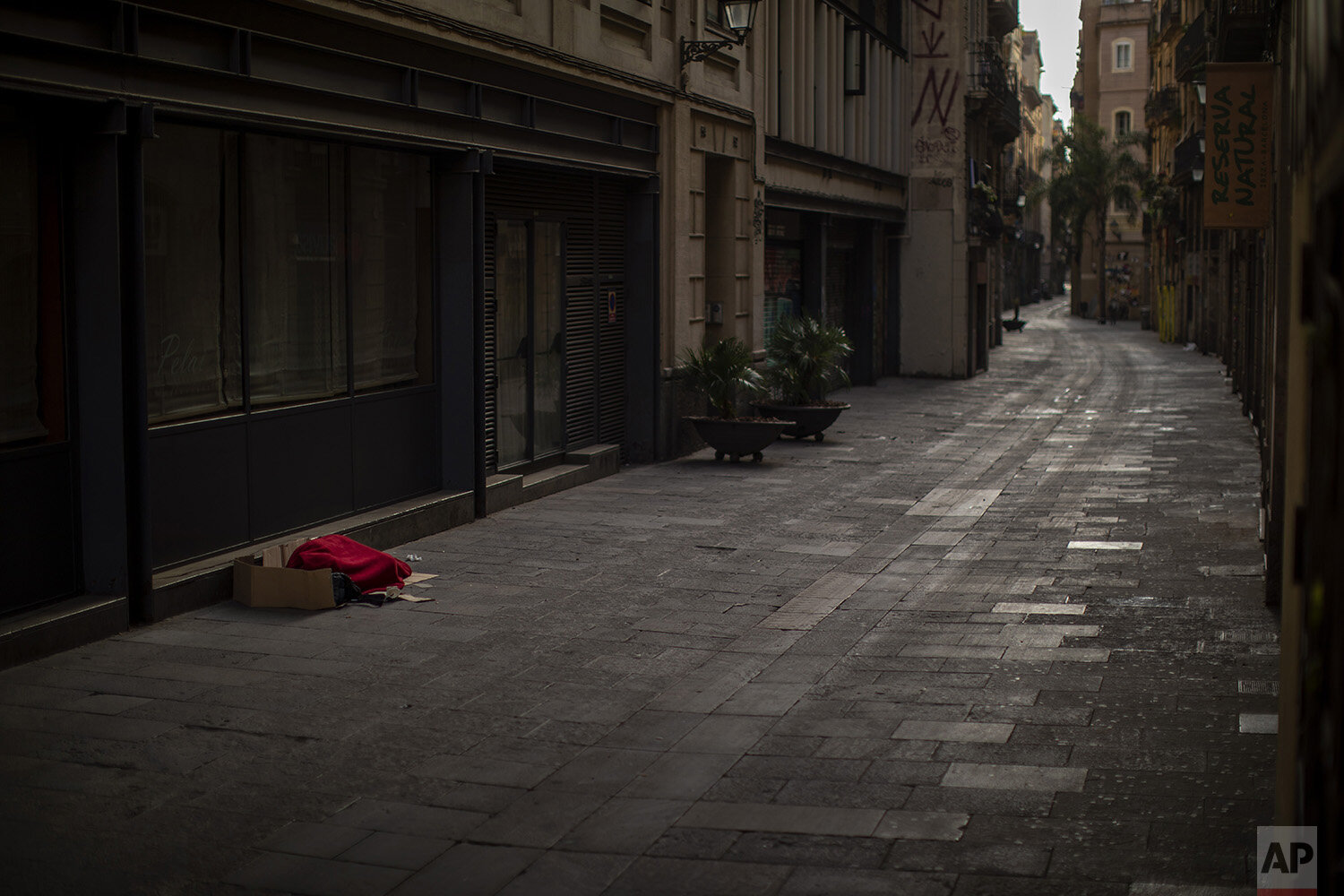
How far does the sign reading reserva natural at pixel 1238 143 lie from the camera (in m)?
13.5

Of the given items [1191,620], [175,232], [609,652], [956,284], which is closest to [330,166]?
[175,232]

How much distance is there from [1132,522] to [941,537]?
6.03 feet

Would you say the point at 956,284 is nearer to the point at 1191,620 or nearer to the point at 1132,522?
the point at 1132,522

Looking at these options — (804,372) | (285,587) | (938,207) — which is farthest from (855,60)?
(285,587)

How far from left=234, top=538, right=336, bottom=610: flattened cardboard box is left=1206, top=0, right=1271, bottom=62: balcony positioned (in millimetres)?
15245

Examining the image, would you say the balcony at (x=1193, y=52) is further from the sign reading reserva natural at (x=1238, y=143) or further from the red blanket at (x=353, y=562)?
the red blanket at (x=353, y=562)

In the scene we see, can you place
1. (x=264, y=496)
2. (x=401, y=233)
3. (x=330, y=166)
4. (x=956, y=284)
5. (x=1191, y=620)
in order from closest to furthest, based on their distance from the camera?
1. (x=1191, y=620)
2. (x=264, y=496)
3. (x=330, y=166)
4. (x=401, y=233)
5. (x=956, y=284)

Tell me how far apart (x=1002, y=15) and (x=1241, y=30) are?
86.0ft

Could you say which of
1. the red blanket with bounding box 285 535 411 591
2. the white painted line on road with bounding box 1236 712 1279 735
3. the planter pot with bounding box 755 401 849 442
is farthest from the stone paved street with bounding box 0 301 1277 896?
the planter pot with bounding box 755 401 849 442

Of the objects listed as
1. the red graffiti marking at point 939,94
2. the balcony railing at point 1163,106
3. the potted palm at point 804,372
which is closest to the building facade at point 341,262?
the potted palm at point 804,372

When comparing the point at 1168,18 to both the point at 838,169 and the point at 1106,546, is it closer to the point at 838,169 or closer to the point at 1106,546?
the point at 838,169

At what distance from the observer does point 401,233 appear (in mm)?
12203

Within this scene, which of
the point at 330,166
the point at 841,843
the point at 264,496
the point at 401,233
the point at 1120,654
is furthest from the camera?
the point at 401,233

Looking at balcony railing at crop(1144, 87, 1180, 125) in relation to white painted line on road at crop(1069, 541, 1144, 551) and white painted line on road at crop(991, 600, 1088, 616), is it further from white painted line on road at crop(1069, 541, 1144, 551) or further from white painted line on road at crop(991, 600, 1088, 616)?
white painted line on road at crop(991, 600, 1088, 616)
